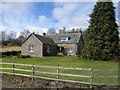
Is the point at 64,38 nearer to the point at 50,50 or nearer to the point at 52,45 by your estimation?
the point at 52,45

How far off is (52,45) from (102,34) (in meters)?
16.2

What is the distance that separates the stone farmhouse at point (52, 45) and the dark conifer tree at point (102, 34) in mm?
12013

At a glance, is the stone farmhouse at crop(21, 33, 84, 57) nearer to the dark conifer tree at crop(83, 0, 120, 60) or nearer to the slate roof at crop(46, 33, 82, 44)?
the slate roof at crop(46, 33, 82, 44)

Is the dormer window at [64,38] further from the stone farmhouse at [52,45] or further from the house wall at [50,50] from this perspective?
the house wall at [50,50]

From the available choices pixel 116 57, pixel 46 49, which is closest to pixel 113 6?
pixel 116 57

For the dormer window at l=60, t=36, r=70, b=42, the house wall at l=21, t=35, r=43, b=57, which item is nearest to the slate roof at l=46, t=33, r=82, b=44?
the dormer window at l=60, t=36, r=70, b=42

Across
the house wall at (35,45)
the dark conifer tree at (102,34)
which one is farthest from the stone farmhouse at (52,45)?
the dark conifer tree at (102,34)

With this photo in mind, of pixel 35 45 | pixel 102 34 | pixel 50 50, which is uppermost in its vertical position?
pixel 102 34

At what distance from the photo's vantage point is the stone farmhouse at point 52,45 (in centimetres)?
4122

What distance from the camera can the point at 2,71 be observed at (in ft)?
60.6

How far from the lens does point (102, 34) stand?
31484 millimetres

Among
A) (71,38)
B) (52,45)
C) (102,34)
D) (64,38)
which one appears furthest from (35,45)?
(102,34)

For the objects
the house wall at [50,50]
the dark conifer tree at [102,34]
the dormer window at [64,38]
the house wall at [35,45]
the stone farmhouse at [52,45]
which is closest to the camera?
the dark conifer tree at [102,34]

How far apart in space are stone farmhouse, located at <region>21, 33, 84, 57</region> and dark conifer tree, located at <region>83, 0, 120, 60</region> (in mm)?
12013
